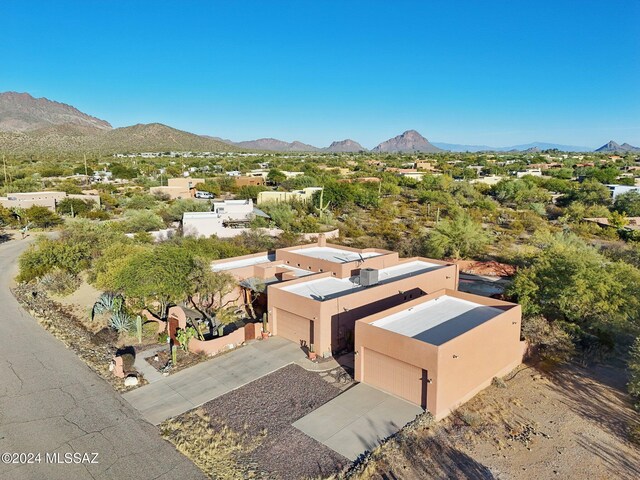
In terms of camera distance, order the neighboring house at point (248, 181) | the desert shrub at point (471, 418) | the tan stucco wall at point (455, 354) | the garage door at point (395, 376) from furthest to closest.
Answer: the neighboring house at point (248, 181) < the garage door at point (395, 376) < the tan stucco wall at point (455, 354) < the desert shrub at point (471, 418)

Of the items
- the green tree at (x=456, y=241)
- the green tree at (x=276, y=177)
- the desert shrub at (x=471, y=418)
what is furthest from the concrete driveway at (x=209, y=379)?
the green tree at (x=276, y=177)

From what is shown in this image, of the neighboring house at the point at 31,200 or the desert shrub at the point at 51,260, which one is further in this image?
the neighboring house at the point at 31,200

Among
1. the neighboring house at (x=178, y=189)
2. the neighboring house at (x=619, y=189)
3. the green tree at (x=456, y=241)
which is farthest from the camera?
the neighboring house at (x=178, y=189)

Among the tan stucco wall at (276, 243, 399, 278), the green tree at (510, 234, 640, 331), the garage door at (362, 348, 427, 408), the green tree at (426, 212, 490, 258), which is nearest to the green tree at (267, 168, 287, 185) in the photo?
the green tree at (426, 212, 490, 258)

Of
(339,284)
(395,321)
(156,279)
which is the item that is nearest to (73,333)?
(156,279)

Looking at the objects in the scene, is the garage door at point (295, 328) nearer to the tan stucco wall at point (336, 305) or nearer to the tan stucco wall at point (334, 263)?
the tan stucco wall at point (336, 305)

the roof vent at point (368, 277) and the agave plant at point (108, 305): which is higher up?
the roof vent at point (368, 277)

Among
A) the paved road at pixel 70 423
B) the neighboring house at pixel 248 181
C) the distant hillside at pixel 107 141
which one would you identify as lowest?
the paved road at pixel 70 423

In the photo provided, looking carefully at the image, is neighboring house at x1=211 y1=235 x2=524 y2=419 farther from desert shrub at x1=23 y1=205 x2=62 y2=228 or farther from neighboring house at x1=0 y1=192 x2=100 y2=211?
neighboring house at x1=0 y1=192 x2=100 y2=211
